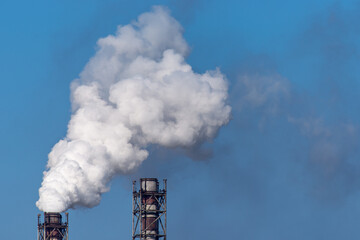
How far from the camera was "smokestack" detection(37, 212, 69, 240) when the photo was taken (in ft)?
604

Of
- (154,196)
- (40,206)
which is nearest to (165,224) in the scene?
(154,196)

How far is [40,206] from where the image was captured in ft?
599

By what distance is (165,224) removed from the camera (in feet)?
611

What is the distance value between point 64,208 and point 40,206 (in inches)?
113

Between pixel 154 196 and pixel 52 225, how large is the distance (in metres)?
12.7

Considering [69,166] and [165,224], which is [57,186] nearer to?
[69,166]

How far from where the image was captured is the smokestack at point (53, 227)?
604 ft

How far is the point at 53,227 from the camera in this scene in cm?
18450

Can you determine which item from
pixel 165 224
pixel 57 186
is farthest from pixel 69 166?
pixel 165 224

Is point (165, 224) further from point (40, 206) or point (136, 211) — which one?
point (40, 206)

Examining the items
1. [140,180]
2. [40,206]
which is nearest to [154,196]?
[140,180]

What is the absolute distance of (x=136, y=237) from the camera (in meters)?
186

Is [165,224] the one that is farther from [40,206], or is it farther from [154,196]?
[40,206]

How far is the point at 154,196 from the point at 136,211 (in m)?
2.83
